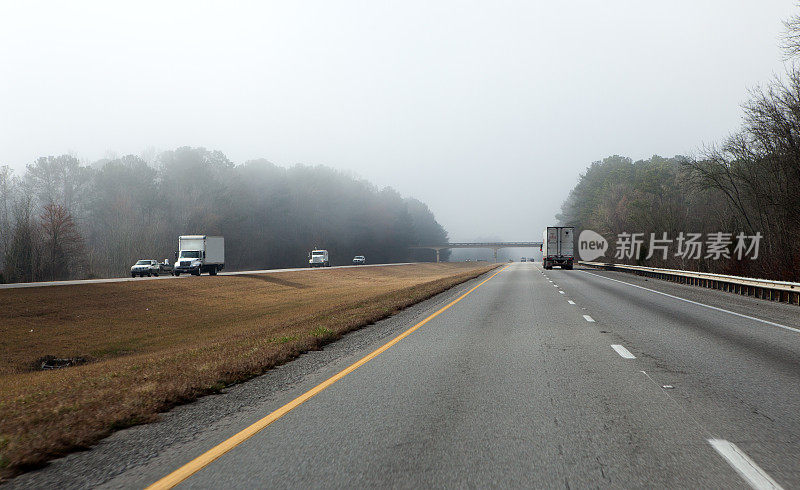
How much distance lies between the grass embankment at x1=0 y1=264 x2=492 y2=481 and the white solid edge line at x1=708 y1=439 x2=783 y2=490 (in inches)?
201

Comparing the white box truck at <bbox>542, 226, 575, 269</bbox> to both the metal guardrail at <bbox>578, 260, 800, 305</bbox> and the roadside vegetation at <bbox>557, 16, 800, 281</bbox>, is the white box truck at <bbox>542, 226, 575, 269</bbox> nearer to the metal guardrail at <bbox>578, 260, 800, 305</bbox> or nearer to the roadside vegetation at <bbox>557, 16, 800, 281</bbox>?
the roadside vegetation at <bbox>557, 16, 800, 281</bbox>

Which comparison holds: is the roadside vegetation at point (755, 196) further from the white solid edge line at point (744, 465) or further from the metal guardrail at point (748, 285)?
the white solid edge line at point (744, 465)

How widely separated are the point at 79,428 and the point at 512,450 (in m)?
3.84

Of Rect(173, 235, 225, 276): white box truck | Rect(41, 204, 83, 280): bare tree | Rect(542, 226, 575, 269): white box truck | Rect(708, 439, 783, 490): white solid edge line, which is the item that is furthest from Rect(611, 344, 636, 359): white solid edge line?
A: Rect(41, 204, 83, 280): bare tree

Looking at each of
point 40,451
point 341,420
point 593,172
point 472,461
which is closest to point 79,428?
point 40,451

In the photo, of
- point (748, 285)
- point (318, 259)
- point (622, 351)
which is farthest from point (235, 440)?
point (318, 259)

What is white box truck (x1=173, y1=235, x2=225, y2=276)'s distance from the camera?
5384 centimetres

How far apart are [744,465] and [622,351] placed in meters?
6.02

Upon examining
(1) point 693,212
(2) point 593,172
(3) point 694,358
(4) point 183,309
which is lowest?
(4) point 183,309

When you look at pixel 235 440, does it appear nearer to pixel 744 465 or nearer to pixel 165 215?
pixel 744 465

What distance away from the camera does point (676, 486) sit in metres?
4.08

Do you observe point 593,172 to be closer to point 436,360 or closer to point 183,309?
point 183,309

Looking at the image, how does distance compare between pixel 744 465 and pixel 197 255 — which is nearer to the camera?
pixel 744 465

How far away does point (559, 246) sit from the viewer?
64812mm
